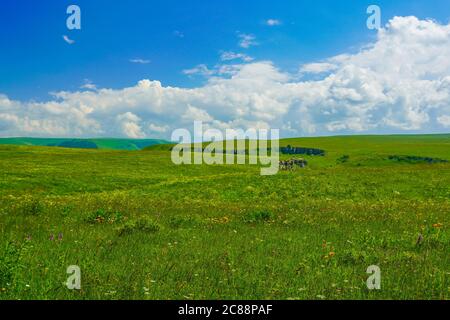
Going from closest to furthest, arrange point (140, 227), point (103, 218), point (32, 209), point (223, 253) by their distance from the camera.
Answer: point (223, 253) → point (140, 227) → point (103, 218) → point (32, 209)

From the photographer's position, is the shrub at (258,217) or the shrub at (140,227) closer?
the shrub at (140,227)

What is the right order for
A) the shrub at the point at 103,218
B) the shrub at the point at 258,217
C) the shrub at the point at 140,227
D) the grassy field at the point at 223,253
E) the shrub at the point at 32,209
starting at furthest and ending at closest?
the shrub at the point at 32,209 → the shrub at the point at 258,217 → the shrub at the point at 103,218 → the shrub at the point at 140,227 → the grassy field at the point at 223,253

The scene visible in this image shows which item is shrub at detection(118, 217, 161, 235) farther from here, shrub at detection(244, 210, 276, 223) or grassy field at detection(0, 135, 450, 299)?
shrub at detection(244, 210, 276, 223)

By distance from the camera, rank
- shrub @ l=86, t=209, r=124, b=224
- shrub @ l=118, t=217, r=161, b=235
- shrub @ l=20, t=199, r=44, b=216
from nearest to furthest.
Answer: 1. shrub @ l=118, t=217, r=161, b=235
2. shrub @ l=86, t=209, r=124, b=224
3. shrub @ l=20, t=199, r=44, b=216

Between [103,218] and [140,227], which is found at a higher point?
[140,227]

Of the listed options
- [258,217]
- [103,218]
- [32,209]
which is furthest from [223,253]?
[32,209]

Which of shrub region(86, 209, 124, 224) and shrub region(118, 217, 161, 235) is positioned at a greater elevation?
shrub region(118, 217, 161, 235)

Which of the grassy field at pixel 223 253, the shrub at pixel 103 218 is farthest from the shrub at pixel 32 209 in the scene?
the shrub at pixel 103 218

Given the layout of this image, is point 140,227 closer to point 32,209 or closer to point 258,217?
point 258,217

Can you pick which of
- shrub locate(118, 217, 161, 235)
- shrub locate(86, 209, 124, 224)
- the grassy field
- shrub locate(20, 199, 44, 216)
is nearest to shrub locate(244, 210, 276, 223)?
the grassy field

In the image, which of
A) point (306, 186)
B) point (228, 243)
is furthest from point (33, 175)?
point (228, 243)

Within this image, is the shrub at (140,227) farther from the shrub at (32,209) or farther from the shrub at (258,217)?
the shrub at (32,209)

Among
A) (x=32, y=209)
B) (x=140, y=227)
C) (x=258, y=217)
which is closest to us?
(x=140, y=227)
